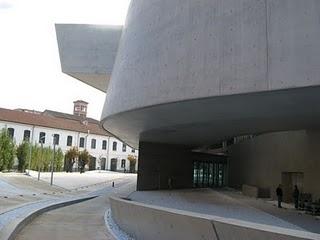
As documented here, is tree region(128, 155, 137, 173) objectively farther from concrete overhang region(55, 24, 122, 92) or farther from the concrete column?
concrete overhang region(55, 24, 122, 92)

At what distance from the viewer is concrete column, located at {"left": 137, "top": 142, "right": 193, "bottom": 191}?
30.6 m

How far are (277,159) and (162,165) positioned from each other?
827 cm

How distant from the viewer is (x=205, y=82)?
1345 centimetres

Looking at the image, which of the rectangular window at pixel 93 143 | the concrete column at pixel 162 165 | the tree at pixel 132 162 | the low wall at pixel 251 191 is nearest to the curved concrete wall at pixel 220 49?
the concrete column at pixel 162 165

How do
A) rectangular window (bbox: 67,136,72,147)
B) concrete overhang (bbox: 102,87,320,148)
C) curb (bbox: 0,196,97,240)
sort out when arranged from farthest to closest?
rectangular window (bbox: 67,136,72,147)
concrete overhang (bbox: 102,87,320,148)
curb (bbox: 0,196,97,240)

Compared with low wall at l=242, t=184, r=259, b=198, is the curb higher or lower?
lower

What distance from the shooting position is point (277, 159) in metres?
Result: 27.4

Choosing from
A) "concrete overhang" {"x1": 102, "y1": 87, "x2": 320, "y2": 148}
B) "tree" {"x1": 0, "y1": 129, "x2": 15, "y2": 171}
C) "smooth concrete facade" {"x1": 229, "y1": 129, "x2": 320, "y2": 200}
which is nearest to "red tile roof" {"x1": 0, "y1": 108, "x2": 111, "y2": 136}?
"tree" {"x1": 0, "y1": 129, "x2": 15, "y2": 171}

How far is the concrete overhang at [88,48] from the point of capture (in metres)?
27.0

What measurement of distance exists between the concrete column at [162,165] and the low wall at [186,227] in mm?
16216

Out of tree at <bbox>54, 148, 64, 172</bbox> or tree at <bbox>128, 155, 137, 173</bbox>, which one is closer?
tree at <bbox>54, 148, 64, 172</bbox>

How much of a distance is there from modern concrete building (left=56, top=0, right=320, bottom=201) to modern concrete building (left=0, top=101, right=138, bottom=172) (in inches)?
2037

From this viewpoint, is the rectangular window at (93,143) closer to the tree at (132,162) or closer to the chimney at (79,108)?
the tree at (132,162)

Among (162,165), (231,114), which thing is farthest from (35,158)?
(231,114)
